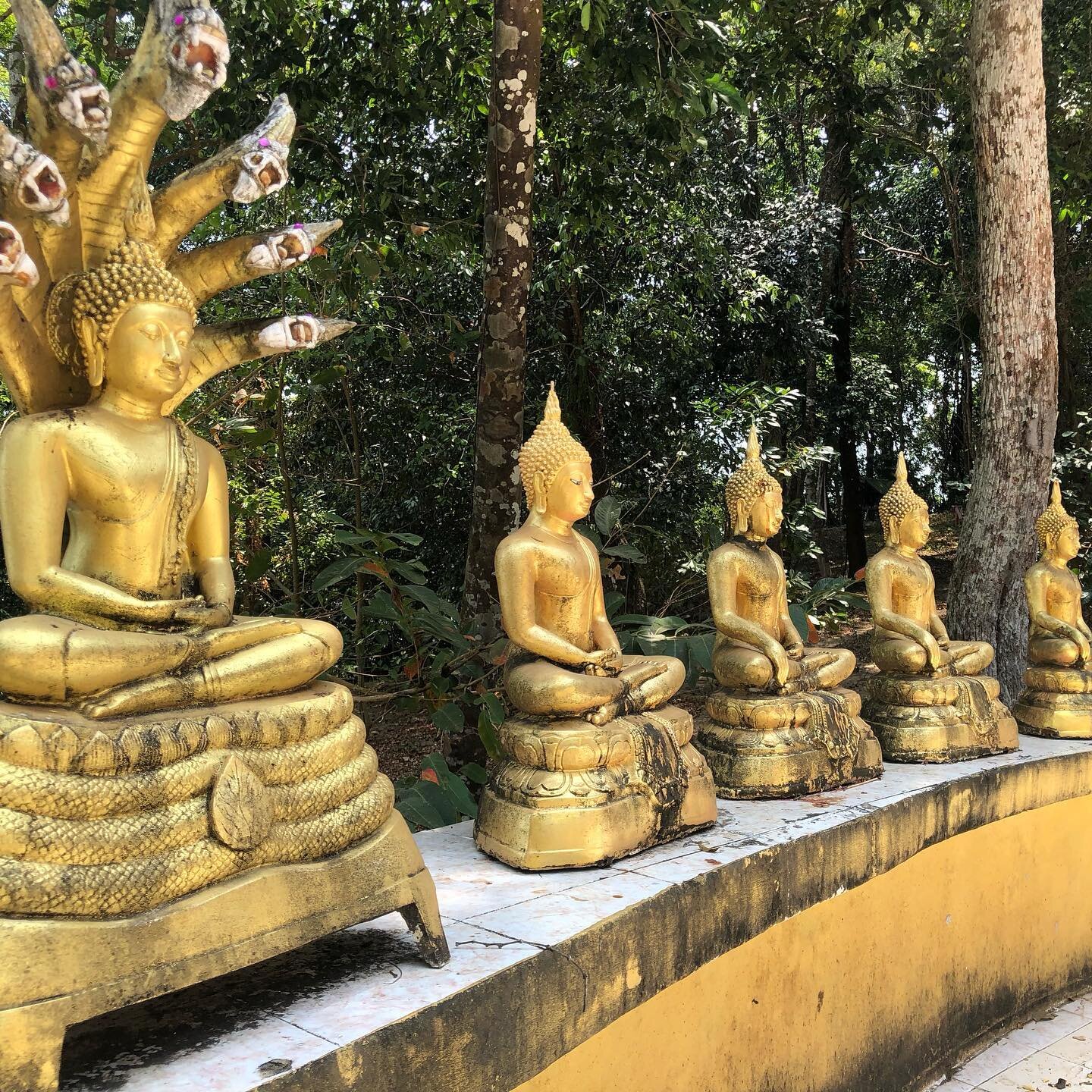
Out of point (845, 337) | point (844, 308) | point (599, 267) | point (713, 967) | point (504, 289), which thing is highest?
point (844, 308)

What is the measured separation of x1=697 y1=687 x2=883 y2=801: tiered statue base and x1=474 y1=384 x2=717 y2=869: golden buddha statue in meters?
0.39

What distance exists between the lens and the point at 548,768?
2955mm

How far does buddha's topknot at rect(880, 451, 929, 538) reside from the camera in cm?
429

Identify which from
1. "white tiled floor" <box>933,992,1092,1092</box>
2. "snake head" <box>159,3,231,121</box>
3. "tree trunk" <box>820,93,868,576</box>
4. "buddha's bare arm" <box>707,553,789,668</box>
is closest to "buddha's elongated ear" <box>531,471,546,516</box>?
"buddha's bare arm" <box>707,553,789,668</box>

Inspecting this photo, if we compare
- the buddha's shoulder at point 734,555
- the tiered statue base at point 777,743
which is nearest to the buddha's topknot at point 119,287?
the buddha's shoulder at point 734,555

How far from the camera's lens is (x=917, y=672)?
13.9 feet

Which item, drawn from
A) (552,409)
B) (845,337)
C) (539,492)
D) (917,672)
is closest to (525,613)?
(539,492)

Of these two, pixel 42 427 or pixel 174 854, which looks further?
pixel 42 427

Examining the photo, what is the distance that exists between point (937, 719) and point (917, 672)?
0.20 meters

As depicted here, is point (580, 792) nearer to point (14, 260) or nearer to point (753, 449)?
point (753, 449)

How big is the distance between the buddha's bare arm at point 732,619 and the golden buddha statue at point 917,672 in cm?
78

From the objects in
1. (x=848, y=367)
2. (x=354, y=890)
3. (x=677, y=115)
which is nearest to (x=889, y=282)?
(x=848, y=367)

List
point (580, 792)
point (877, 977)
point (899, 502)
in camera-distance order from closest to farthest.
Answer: point (580, 792) < point (877, 977) < point (899, 502)

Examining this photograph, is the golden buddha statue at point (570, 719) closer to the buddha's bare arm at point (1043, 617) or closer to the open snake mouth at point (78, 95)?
the open snake mouth at point (78, 95)
